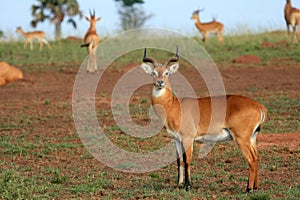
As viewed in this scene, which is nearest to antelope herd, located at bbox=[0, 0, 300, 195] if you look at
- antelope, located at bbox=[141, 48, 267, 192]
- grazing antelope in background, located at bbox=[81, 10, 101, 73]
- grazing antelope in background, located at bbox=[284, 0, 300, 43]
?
antelope, located at bbox=[141, 48, 267, 192]

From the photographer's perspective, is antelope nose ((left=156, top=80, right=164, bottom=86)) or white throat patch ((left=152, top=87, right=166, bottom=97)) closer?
antelope nose ((left=156, top=80, right=164, bottom=86))

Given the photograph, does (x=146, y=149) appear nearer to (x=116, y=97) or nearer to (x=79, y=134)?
(x=79, y=134)

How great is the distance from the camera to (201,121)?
24.8 feet

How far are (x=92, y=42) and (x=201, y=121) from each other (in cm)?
1495

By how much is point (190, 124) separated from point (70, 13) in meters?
30.1

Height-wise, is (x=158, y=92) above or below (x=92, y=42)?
above

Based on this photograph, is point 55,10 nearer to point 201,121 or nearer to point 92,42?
point 92,42

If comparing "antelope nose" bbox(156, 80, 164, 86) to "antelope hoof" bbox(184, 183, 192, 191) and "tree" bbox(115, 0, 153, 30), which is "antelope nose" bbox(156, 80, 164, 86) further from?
"tree" bbox(115, 0, 153, 30)

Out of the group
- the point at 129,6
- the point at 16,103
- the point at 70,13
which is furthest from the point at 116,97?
the point at 129,6

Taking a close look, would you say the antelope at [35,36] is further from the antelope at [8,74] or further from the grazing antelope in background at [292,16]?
the grazing antelope in background at [292,16]

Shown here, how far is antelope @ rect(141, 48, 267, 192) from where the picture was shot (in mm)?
7170

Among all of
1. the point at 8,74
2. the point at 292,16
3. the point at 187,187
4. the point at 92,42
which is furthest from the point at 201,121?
the point at 292,16

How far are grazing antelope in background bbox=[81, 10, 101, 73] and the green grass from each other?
5.55m

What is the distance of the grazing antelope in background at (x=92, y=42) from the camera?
21266 millimetres
